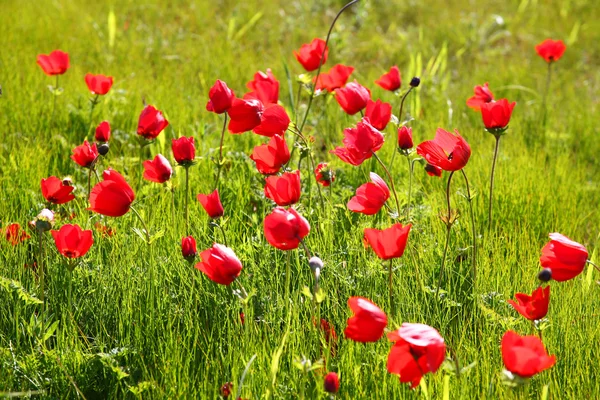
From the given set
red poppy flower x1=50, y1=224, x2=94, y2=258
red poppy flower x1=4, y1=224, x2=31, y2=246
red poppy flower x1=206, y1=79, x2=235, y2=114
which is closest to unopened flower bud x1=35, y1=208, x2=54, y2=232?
red poppy flower x1=50, y1=224, x2=94, y2=258

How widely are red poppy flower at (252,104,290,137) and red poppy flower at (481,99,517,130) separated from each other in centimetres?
54

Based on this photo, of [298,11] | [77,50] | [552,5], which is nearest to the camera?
[77,50]

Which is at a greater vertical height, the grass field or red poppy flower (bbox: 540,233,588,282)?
red poppy flower (bbox: 540,233,588,282)

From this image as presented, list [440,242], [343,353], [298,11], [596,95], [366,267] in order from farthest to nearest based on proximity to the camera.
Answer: [298,11], [596,95], [440,242], [366,267], [343,353]

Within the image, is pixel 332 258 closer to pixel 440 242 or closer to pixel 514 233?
pixel 440 242

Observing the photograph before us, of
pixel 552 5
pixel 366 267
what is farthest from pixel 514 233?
pixel 552 5

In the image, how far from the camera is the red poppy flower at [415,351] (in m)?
1.28

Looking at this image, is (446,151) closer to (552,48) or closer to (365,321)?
(365,321)

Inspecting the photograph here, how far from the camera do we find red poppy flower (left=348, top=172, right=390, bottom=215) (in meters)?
1.78

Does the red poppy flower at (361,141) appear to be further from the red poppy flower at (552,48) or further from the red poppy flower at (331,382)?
the red poppy flower at (552,48)

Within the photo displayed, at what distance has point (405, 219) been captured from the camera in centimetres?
206

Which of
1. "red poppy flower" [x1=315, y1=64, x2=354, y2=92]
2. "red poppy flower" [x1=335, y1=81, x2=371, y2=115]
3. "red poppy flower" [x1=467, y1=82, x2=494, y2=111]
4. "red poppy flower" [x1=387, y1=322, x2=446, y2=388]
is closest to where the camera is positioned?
"red poppy flower" [x1=387, y1=322, x2=446, y2=388]

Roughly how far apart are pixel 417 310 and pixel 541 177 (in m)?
1.10

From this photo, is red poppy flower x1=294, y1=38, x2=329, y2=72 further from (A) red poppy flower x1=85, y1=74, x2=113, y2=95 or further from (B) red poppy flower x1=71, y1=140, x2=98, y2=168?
(B) red poppy flower x1=71, y1=140, x2=98, y2=168
